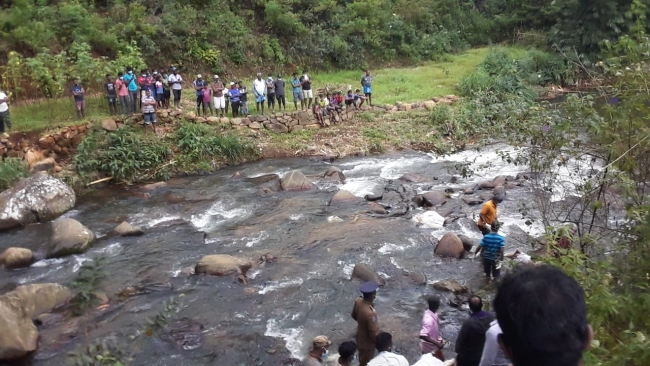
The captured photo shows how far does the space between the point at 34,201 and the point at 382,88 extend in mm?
15702

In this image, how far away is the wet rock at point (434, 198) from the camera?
13406 millimetres

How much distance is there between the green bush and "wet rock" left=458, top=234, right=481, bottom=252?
10863 mm

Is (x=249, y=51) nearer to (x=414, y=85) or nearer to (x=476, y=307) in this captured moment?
(x=414, y=85)

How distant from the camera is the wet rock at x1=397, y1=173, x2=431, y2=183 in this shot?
1537 cm

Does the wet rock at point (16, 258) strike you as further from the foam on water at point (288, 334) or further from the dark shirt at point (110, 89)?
→ the dark shirt at point (110, 89)

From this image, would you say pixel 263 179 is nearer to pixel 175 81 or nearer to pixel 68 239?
pixel 175 81

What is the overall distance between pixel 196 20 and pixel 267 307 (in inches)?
752

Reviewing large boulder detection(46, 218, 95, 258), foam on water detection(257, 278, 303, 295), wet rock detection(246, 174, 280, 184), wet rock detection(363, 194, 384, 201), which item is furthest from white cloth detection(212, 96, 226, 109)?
foam on water detection(257, 278, 303, 295)

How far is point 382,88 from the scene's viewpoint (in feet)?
81.6

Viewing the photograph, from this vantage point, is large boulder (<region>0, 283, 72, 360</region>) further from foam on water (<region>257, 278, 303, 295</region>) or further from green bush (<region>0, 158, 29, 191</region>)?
green bush (<region>0, 158, 29, 191</region>)

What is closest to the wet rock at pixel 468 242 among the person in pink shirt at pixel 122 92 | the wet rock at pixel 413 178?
the wet rock at pixel 413 178

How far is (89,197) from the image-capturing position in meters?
14.8

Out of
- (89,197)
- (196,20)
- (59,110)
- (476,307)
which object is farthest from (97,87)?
(476,307)

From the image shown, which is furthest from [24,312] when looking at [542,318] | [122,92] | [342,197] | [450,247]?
[122,92]
